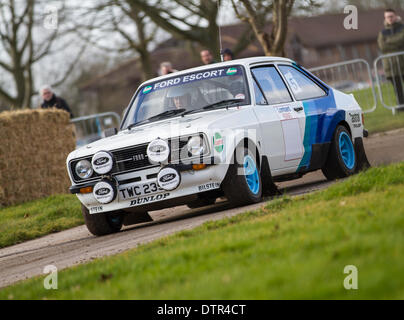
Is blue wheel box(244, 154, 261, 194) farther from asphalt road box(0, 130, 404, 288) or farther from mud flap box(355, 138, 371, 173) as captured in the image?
mud flap box(355, 138, 371, 173)

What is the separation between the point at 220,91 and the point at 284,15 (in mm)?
8266

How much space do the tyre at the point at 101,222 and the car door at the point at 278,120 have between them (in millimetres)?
1965

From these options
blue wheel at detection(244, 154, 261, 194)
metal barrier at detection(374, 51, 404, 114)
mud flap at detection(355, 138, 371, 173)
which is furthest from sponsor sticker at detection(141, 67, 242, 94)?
metal barrier at detection(374, 51, 404, 114)

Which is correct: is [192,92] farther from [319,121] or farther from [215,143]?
[319,121]

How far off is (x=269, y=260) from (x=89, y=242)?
13.8ft

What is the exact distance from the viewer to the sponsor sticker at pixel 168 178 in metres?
→ 8.05

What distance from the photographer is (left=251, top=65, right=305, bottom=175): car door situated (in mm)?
A: 8953

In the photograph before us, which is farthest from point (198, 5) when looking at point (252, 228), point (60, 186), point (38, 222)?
point (252, 228)

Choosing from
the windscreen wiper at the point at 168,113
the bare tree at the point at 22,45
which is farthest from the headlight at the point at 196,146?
the bare tree at the point at 22,45

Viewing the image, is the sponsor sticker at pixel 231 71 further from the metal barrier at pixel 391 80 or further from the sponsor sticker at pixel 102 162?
the metal barrier at pixel 391 80

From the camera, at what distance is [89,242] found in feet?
28.3

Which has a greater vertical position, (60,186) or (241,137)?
(241,137)

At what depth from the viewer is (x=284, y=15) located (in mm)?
16953

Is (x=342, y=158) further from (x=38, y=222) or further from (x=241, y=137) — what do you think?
(x=38, y=222)
